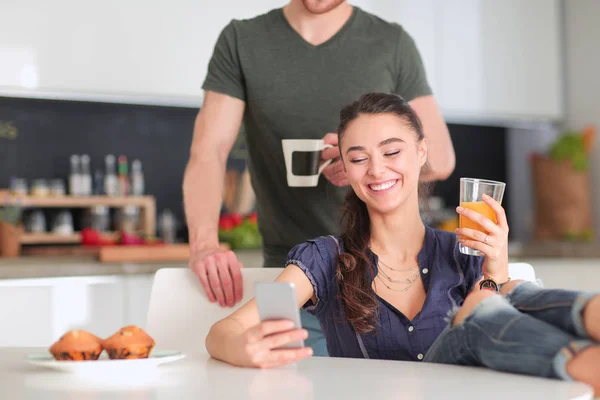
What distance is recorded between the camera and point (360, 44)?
6.73 ft

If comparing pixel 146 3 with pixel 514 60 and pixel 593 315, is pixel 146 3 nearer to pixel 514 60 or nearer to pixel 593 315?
pixel 514 60

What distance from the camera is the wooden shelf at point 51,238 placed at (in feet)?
11.8

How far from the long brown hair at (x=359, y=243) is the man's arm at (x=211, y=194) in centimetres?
22

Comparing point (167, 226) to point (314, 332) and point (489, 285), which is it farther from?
point (489, 285)

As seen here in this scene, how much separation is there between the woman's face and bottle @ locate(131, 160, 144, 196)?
2374 millimetres

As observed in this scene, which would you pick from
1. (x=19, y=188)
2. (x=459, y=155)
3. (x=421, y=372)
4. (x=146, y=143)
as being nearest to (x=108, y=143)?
(x=146, y=143)

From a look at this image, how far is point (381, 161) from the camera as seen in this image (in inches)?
63.3

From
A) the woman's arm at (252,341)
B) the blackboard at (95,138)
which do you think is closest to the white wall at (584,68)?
the blackboard at (95,138)

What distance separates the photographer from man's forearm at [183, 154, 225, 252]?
5.99ft

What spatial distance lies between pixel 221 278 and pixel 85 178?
2.33 m

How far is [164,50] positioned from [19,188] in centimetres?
88

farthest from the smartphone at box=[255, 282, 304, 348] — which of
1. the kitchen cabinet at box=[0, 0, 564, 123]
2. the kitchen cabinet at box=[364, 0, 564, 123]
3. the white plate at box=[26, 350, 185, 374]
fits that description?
the kitchen cabinet at box=[364, 0, 564, 123]

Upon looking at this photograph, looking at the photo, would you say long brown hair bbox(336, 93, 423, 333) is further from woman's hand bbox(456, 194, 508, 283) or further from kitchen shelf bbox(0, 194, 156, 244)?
kitchen shelf bbox(0, 194, 156, 244)

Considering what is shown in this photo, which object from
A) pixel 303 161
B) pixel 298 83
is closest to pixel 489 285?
pixel 303 161
